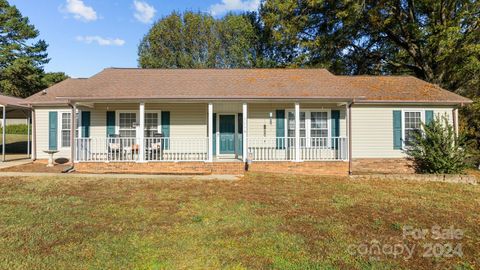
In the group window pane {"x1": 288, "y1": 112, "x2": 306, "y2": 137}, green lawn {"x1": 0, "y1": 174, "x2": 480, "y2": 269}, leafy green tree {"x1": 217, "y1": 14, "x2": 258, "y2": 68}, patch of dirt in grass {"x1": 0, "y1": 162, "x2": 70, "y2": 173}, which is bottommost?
green lawn {"x1": 0, "y1": 174, "x2": 480, "y2": 269}

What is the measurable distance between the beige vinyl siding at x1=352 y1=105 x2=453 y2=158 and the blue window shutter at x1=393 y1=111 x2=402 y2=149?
0.12 m

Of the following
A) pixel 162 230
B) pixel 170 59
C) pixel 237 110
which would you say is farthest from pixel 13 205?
pixel 170 59

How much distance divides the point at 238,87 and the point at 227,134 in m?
2.11

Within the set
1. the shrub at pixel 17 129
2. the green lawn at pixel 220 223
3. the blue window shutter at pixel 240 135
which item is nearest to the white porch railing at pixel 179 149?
the blue window shutter at pixel 240 135

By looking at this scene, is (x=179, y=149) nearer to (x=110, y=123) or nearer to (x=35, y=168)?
(x=110, y=123)

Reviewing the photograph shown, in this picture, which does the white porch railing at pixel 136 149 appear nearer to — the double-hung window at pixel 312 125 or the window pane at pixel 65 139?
the window pane at pixel 65 139

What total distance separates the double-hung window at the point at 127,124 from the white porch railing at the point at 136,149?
0.39 metres

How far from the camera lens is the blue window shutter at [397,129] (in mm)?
12805

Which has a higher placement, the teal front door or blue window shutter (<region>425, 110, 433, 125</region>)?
blue window shutter (<region>425, 110, 433, 125</region>)

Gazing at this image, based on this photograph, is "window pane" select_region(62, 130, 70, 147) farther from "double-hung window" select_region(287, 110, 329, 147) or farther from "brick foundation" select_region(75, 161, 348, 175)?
"double-hung window" select_region(287, 110, 329, 147)

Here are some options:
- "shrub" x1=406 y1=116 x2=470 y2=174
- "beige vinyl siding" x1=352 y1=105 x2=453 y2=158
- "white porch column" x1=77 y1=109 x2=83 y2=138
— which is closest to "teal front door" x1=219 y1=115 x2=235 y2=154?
"beige vinyl siding" x1=352 y1=105 x2=453 y2=158

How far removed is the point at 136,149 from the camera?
38.6 feet

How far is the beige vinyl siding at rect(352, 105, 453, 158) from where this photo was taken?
42.2 feet

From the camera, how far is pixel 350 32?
774 inches
